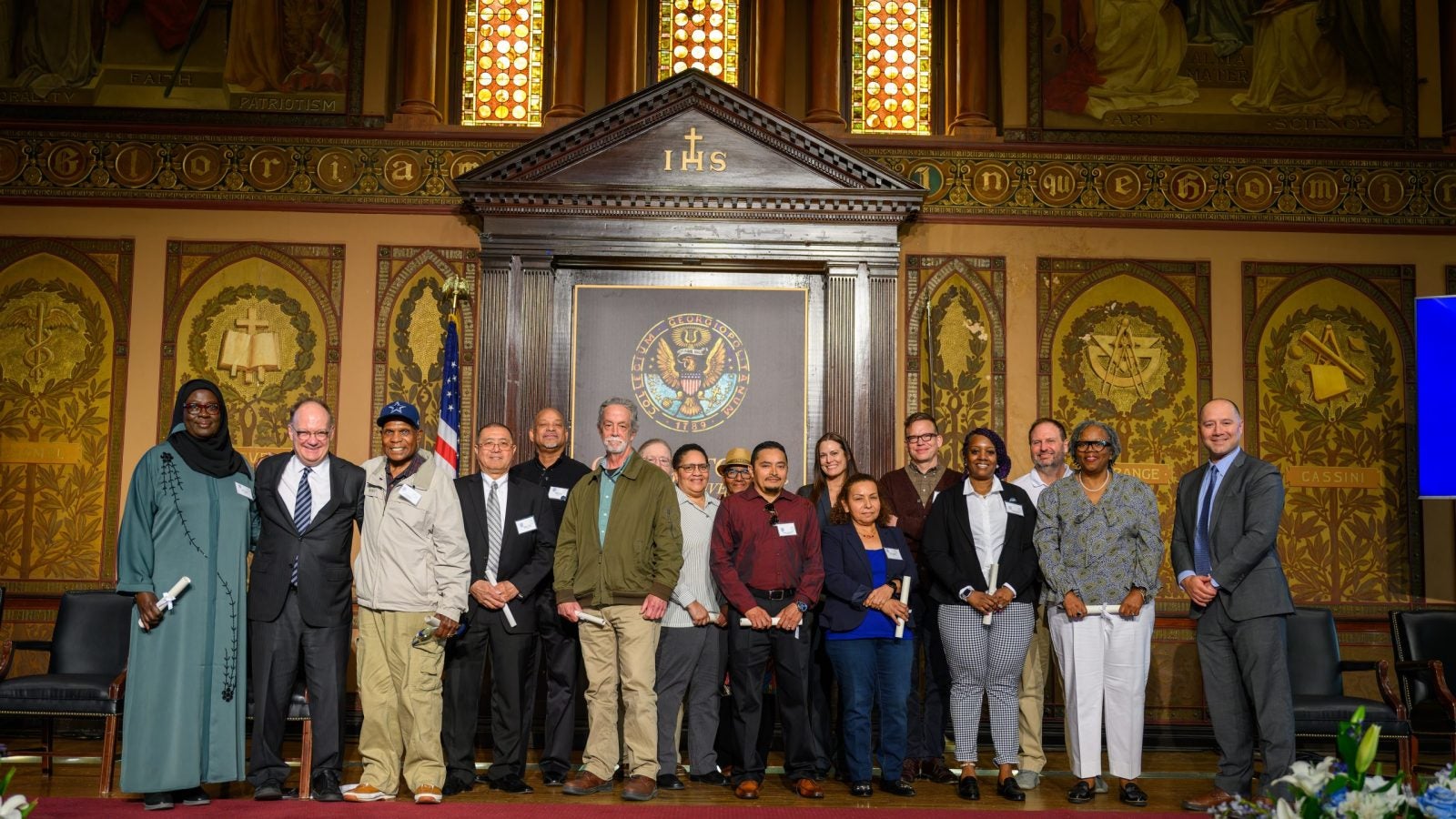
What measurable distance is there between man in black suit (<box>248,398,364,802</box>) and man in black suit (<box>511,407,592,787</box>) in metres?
0.96

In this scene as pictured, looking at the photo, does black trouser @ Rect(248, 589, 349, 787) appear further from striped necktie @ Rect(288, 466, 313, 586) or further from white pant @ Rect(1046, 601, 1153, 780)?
white pant @ Rect(1046, 601, 1153, 780)

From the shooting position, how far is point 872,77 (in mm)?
9016

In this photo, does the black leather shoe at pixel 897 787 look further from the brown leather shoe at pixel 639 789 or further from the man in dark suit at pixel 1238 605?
the man in dark suit at pixel 1238 605

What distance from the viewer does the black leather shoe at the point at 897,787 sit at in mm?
6043

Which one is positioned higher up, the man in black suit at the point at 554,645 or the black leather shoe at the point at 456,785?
the man in black suit at the point at 554,645

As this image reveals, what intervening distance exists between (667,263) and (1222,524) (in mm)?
3852

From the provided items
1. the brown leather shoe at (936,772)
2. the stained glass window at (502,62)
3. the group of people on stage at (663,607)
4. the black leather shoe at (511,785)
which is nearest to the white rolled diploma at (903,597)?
the group of people on stage at (663,607)

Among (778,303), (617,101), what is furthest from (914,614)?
(617,101)

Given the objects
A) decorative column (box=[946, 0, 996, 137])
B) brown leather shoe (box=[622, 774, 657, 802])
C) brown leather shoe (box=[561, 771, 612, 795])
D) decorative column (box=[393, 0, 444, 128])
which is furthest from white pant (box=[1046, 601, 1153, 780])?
decorative column (box=[393, 0, 444, 128])

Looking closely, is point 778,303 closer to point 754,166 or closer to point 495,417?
point 754,166

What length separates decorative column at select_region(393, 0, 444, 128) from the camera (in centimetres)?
861

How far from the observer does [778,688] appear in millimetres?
6168

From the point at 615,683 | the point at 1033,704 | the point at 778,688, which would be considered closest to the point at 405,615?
the point at 615,683

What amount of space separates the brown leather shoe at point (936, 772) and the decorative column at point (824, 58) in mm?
4264
